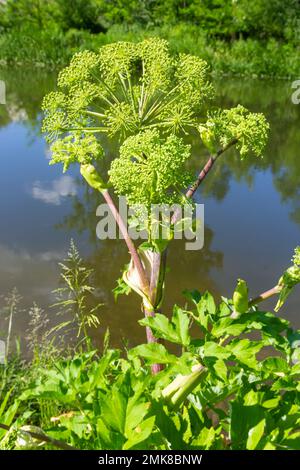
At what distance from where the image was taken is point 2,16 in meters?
19.8

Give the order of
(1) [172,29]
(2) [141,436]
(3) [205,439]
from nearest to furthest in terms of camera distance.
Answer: (2) [141,436]
(3) [205,439]
(1) [172,29]

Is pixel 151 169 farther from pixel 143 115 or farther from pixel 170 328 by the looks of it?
pixel 170 328

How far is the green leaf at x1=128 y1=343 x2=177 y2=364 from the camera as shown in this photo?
0.90 metres

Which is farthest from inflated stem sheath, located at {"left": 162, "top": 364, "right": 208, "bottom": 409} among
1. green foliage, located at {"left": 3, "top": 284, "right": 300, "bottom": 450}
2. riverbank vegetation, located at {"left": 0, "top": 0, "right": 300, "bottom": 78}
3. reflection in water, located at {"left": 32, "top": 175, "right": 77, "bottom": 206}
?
riverbank vegetation, located at {"left": 0, "top": 0, "right": 300, "bottom": 78}

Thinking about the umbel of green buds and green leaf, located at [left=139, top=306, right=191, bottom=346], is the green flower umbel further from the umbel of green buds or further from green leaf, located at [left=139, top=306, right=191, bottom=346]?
green leaf, located at [left=139, top=306, right=191, bottom=346]

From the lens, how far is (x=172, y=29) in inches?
722

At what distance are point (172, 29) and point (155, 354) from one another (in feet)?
62.9

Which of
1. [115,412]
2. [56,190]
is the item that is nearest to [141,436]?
[115,412]

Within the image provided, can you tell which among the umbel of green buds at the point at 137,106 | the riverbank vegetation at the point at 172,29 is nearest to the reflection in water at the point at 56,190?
the umbel of green buds at the point at 137,106

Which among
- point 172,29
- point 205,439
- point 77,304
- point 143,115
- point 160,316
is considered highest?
point 172,29

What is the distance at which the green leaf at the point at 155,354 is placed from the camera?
0.90m

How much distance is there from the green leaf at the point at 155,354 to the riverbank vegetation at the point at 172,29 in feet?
46.9
